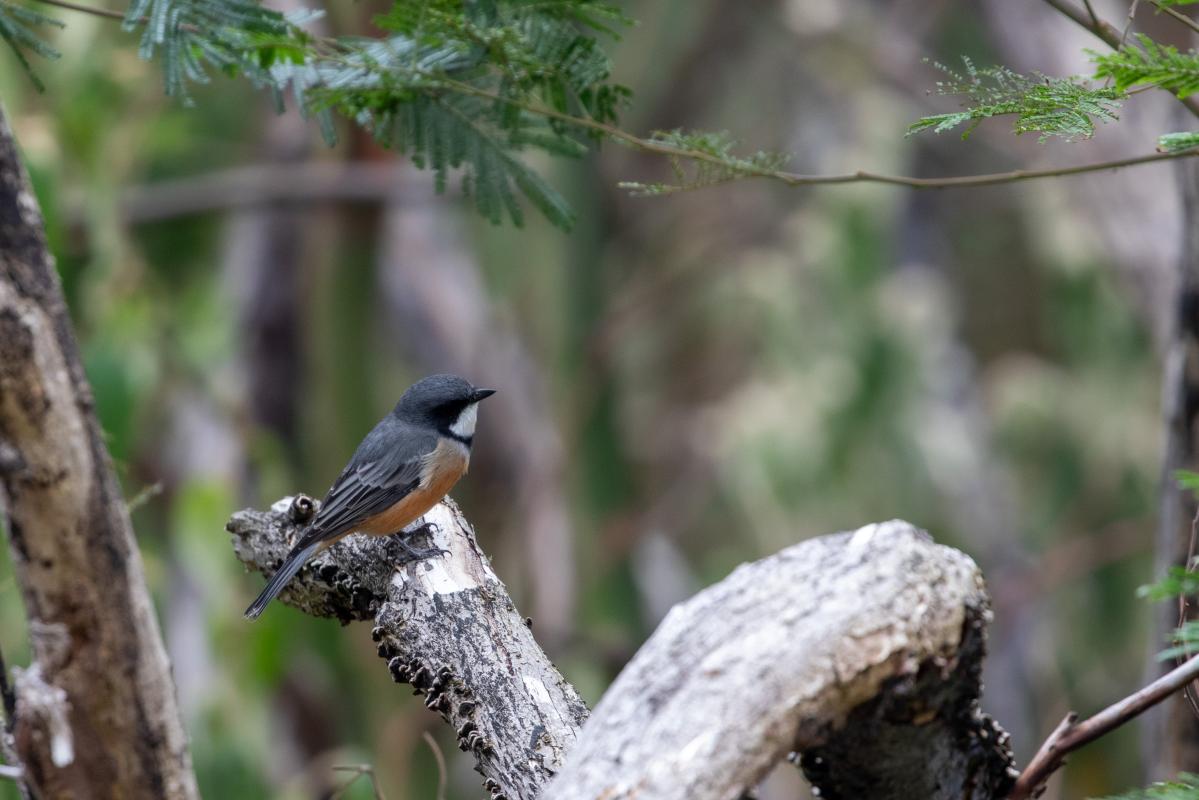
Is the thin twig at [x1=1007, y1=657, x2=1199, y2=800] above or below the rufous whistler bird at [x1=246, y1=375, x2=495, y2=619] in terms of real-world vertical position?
above

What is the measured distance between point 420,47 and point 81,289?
18.4 ft

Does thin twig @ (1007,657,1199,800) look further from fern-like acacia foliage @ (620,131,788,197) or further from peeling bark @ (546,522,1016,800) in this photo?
fern-like acacia foliage @ (620,131,788,197)

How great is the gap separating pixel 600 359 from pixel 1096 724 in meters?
8.94

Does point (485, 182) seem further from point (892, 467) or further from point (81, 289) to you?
point (892, 467)

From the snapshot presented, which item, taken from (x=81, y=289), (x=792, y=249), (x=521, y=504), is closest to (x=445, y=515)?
(x=81, y=289)

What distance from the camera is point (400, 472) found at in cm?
429

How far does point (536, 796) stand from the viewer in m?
2.50

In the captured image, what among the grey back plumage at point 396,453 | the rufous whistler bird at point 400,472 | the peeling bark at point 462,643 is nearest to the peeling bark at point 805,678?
the peeling bark at point 462,643

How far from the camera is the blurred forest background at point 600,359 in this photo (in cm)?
778

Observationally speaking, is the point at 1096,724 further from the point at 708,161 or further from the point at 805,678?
the point at 708,161

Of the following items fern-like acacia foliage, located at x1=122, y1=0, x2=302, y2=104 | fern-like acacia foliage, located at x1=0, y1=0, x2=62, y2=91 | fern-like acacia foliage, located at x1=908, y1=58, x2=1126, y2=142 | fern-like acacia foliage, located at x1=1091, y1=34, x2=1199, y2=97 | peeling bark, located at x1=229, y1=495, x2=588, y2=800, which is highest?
fern-like acacia foliage, located at x1=1091, y1=34, x2=1199, y2=97

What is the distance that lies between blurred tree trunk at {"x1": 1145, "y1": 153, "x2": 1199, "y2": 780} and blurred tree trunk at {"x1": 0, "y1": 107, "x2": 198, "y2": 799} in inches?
147

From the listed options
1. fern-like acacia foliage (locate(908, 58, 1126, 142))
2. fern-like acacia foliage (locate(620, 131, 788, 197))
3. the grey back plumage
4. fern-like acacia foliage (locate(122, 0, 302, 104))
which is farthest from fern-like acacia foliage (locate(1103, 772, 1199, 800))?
the grey back plumage

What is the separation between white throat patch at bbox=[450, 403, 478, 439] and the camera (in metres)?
4.69
